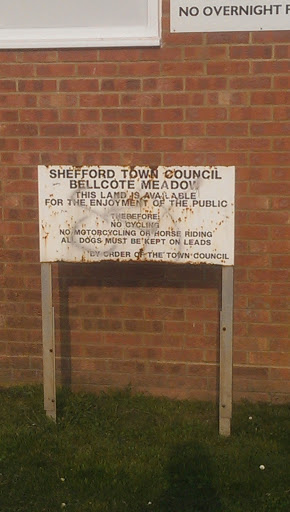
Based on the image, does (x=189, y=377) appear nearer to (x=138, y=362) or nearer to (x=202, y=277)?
(x=138, y=362)

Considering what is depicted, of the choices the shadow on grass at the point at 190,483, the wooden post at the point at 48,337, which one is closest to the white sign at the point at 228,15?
the wooden post at the point at 48,337

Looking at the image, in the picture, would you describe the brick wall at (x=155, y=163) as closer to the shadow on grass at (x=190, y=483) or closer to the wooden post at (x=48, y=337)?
the wooden post at (x=48, y=337)

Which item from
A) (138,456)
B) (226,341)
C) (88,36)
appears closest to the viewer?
(138,456)

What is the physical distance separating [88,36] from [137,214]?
1.30 meters

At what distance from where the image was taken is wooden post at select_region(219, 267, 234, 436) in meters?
4.22

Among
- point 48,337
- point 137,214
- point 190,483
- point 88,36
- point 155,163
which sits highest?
point 88,36

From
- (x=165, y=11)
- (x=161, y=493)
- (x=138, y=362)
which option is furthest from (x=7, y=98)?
(x=161, y=493)

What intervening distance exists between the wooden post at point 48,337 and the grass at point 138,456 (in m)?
0.16

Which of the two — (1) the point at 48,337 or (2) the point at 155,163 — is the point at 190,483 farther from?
(2) the point at 155,163

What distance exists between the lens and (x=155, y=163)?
4.75m

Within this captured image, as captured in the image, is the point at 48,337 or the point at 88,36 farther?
the point at 88,36

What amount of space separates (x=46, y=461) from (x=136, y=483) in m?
0.58

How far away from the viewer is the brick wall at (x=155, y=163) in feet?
15.2

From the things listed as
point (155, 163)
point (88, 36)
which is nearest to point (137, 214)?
point (155, 163)
